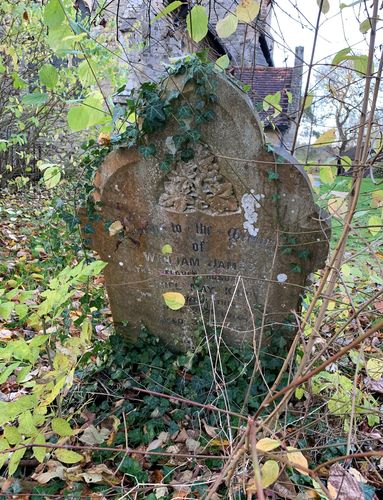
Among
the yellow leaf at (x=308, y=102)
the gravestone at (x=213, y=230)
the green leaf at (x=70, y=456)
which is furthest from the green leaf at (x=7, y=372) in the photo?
the yellow leaf at (x=308, y=102)

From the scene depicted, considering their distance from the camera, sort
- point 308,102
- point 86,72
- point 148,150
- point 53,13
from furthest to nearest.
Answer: point 148,150, point 308,102, point 86,72, point 53,13

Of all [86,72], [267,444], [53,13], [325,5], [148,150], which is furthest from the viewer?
[148,150]

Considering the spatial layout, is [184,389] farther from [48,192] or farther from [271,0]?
[48,192]

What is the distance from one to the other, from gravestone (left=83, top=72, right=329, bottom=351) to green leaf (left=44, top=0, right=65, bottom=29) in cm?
79

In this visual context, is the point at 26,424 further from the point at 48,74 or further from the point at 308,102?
the point at 308,102

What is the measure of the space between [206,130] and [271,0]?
0.71 metres

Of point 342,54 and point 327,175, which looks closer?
point 342,54

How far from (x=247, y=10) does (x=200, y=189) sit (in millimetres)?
923

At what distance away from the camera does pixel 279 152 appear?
82.0 inches

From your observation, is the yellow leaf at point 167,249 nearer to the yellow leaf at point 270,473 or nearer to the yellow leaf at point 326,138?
the yellow leaf at point 326,138

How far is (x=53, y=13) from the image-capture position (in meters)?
1.32

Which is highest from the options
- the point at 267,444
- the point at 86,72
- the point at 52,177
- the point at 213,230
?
the point at 86,72

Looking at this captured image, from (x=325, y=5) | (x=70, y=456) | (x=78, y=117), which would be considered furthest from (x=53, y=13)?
(x=70, y=456)

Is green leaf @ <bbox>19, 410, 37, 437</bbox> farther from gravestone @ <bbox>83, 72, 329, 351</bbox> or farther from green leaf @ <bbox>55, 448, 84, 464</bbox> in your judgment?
gravestone @ <bbox>83, 72, 329, 351</bbox>
